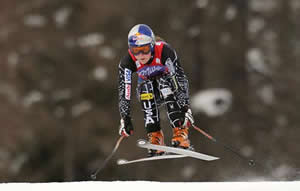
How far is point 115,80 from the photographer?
100ft

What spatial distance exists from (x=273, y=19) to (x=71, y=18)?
9354 mm

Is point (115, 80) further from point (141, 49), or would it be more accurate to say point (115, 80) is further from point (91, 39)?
point (141, 49)

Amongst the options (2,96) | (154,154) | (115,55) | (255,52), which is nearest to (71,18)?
(115,55)

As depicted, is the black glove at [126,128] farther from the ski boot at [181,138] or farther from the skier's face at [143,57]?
the skier's face at [143,57]

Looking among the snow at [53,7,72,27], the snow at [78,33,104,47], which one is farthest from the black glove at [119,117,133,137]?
the snow at [78,33,104,47]

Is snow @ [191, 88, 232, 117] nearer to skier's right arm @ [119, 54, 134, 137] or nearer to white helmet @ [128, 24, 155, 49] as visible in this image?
skier's right arm @ [119, 54, 134, 137]

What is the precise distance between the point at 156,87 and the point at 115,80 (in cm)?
2088

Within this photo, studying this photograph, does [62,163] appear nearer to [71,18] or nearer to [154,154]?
[71,18]

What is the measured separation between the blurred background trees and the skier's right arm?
63.1 feet

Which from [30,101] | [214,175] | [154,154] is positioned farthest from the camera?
[30,101]

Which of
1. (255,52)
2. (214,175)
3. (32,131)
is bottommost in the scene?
(214,175)

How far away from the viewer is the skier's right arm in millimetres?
9547

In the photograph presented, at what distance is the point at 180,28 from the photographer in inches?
→ 1175
